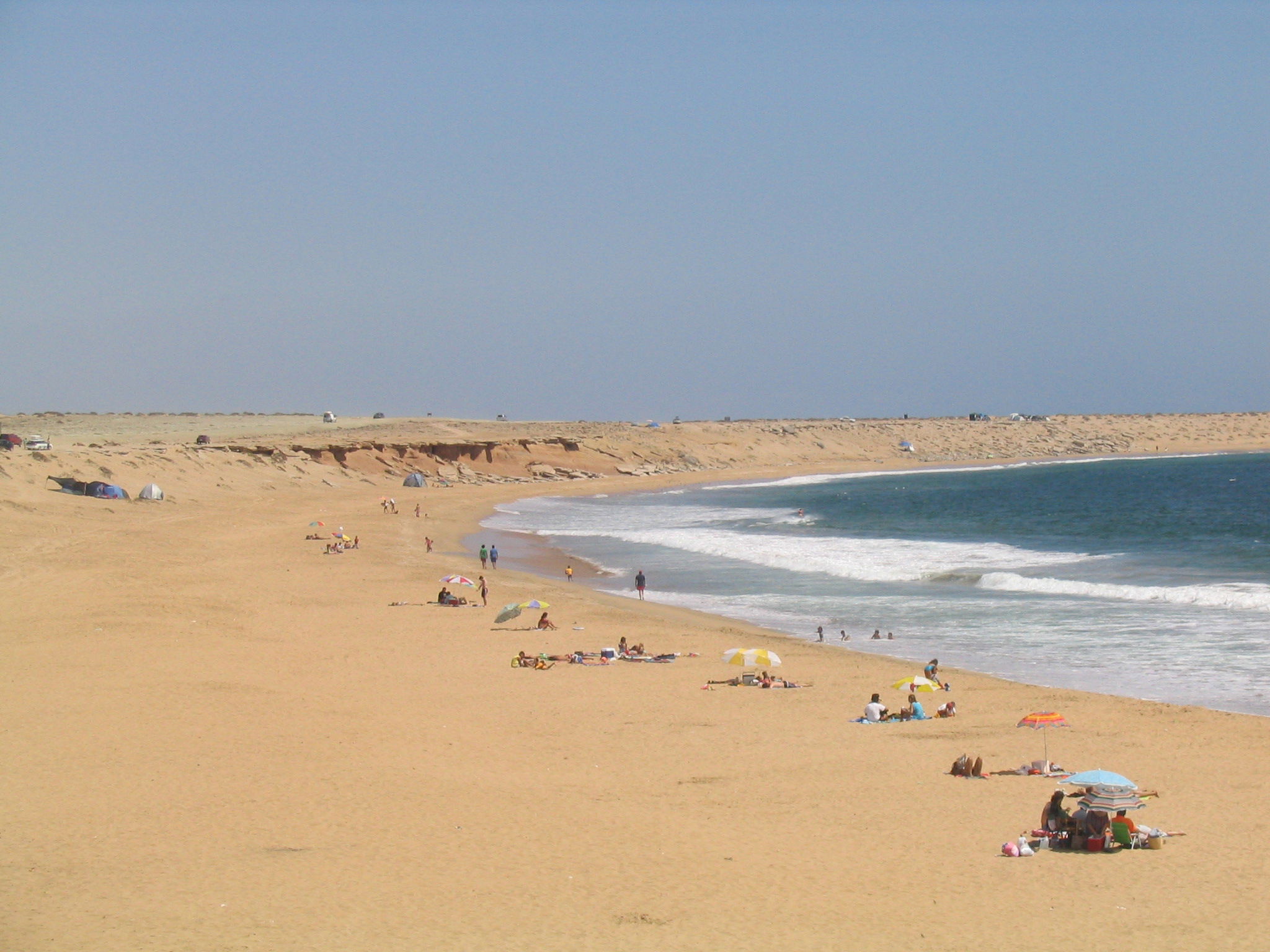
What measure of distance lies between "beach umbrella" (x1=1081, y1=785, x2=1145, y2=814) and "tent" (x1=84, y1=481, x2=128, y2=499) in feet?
145

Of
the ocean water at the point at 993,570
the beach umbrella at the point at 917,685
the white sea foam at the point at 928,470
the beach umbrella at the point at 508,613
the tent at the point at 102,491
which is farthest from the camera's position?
the white sea foam at the point at 928,470

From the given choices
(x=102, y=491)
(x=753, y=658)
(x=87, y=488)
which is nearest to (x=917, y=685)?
(x=753, y=658)

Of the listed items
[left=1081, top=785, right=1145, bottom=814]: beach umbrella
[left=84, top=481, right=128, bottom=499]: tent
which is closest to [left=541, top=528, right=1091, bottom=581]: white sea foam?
[left=84, top=481, right=128, bottom=499]: tent

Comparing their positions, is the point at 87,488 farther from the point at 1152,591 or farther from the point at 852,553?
the point at 1152,591

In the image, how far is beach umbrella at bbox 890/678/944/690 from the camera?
1827 cm

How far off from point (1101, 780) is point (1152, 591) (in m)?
20.6

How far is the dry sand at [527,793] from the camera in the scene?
9891 millimetres

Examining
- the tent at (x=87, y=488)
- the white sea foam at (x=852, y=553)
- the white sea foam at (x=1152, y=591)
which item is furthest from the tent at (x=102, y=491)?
the white sea foam at (x=1152, y=591)

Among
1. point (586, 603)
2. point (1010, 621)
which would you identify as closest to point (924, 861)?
point (1010, 621)

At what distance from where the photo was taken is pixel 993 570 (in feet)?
119

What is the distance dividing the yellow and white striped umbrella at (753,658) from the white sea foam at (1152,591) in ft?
46.8

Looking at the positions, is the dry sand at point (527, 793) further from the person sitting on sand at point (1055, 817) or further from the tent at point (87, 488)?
the tent at point (87, 488)

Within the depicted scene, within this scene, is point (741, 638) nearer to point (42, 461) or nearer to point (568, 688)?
point (568, 688)

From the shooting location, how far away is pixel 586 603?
3019 cm
